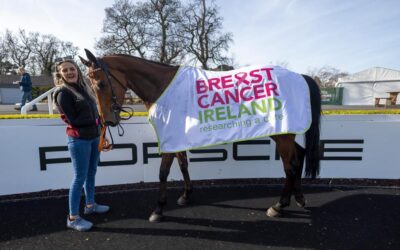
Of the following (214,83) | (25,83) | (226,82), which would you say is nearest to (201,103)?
(214,83)

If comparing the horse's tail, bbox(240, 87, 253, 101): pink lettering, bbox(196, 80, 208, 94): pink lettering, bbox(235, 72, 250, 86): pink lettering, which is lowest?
the horse's tail

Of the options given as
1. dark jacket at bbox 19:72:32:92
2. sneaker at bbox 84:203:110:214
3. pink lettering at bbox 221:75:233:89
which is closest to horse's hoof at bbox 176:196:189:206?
sneaker at bbox 84:203:110:214

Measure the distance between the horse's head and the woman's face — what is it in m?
0.14

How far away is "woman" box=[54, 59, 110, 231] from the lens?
2.45 meters

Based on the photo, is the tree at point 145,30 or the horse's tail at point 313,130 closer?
the horse's tail at point 313,130

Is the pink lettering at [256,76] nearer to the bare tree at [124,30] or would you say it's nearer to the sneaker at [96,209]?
the sneaker at [96,209]

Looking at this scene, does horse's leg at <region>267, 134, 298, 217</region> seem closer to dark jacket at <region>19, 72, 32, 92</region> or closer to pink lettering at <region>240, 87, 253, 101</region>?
pink lettering at <region>240, 87, 253, 101</region>

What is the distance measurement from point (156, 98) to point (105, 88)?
0.58 m

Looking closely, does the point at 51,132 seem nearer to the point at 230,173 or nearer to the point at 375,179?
the point at 230,173

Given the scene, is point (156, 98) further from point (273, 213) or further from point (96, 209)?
point (273, 213)

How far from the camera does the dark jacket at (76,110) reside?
7.96ft

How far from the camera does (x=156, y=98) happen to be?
9.55 ft

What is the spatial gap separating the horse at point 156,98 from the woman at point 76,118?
0.13m

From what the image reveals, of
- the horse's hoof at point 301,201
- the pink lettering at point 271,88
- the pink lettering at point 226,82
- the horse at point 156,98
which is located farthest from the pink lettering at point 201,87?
the horse's hoof at point 301,201
